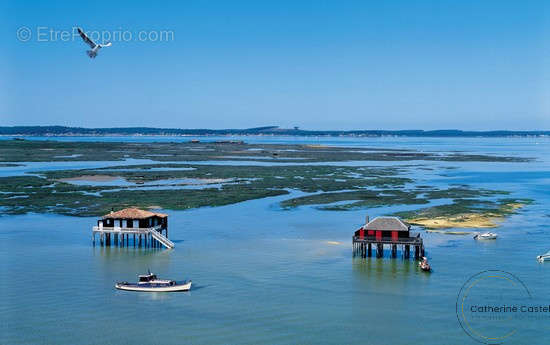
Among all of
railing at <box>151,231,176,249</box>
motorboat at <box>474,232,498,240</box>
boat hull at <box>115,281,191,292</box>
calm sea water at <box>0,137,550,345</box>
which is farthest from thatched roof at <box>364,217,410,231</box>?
boat hull at <box>115,281,191,292</box>

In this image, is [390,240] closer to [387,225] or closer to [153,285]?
[387,225]

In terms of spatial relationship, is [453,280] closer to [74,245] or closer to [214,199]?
[74,245]

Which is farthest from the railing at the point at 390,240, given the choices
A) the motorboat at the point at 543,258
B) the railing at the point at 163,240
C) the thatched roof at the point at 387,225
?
the railing at the point at 163,240

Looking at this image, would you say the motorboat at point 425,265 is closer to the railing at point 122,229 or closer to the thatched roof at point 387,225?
the thatched roof at point 387,225

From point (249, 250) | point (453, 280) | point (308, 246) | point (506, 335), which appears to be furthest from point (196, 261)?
point (506, 335)

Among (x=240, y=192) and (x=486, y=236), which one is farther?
(x=240, y=192)

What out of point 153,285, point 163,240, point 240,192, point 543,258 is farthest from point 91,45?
point 240,192
